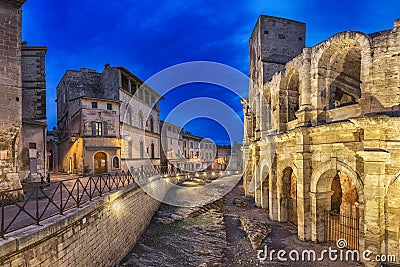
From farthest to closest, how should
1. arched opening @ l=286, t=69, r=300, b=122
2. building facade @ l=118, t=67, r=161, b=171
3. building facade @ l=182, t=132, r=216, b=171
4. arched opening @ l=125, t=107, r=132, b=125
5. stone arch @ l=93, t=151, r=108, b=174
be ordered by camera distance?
1. building facade @ l=182, t=132, r=216, b=171
2. arched opening @ l=125, t=107, r=132, b=125
3. building facade @ l=118, t=67, r=161, b=171
4. stone arch @ l=93, t=151, r=108, b=174
5. arched opening @ l=286, t=69, r=300, b=122

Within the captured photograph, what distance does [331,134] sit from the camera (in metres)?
10.6

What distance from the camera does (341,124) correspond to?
9.69m

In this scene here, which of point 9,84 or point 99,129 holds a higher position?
point 9,84

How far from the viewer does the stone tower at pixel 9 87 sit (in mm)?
9125

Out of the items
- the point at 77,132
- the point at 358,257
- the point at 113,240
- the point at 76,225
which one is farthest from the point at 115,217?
the point at 77,132

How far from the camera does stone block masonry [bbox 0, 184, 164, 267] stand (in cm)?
488

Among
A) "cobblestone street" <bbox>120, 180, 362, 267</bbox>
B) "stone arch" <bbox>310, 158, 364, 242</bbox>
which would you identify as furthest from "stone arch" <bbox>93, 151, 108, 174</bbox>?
"stone arch" <bbox>310, 158, 364, 242</bbox>

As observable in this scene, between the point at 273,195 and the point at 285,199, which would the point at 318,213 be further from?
the point at 273,195

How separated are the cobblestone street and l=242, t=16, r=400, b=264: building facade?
1324 mm

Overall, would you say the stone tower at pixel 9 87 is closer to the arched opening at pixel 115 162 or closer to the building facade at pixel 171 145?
the arched opening at pixel 115 162

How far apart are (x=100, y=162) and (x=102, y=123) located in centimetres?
364

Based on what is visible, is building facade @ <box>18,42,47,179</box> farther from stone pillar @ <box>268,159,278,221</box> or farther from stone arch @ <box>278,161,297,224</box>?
stone arch @ <box>278,161,297,224</box>

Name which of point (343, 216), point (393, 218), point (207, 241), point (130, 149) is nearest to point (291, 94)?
point (343, 216)

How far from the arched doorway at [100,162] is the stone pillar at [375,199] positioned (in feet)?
65.7
